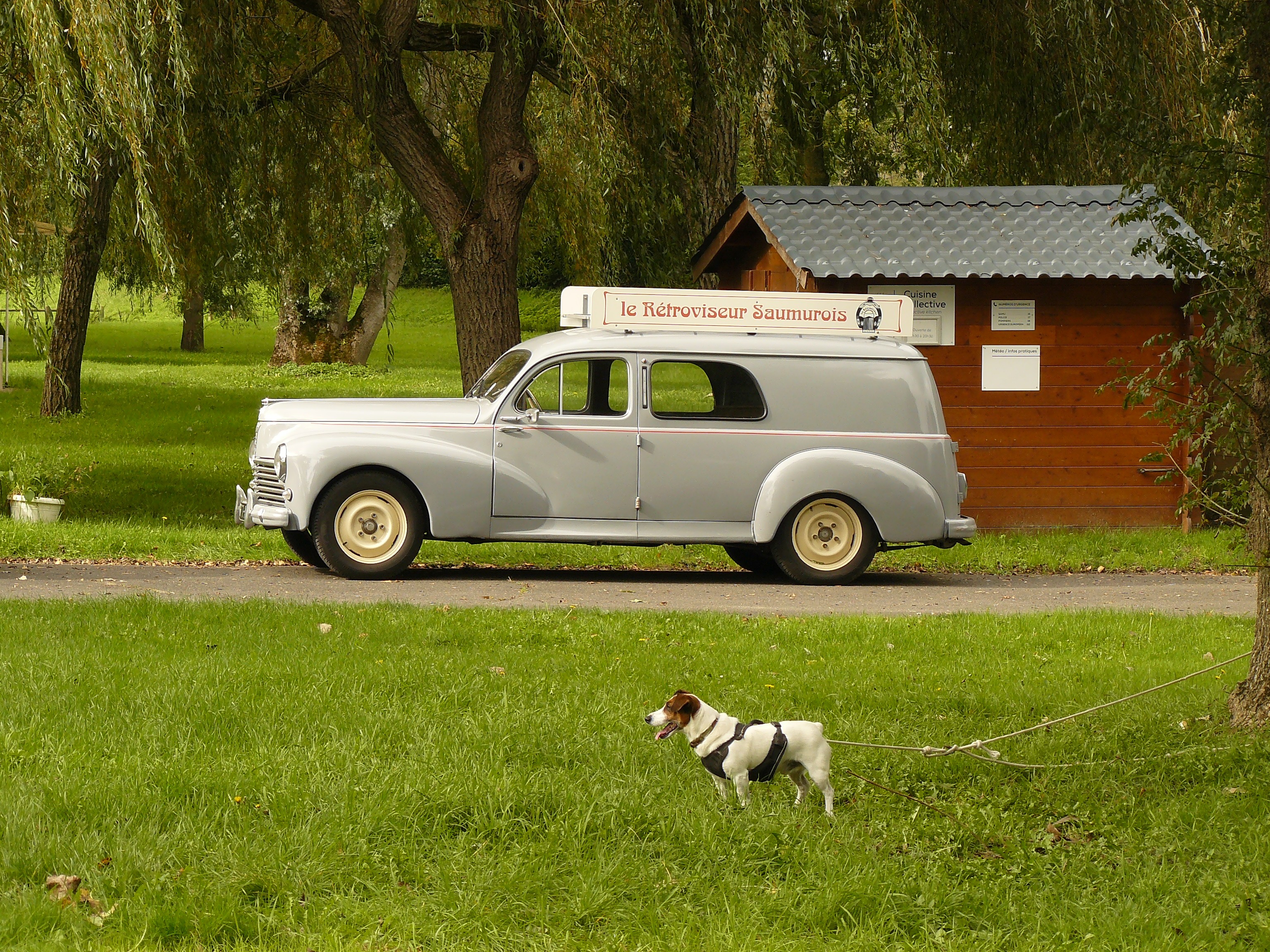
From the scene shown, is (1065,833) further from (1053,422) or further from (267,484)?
(1053,422)

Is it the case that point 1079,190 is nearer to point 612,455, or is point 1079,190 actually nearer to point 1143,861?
point 612,455

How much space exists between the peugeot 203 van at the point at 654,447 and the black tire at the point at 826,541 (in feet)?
0.05

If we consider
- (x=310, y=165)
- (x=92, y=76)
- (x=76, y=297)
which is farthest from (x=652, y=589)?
(x=76, y=297)

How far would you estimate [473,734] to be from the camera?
232 inches

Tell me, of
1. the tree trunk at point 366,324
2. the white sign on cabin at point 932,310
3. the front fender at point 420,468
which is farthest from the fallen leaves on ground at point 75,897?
the tree trunk at point 366,324

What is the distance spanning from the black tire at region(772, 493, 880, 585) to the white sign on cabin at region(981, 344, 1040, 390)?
3528mm

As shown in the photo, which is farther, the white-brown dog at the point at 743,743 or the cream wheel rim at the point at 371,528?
the cream wheel rim at the point at 371,528

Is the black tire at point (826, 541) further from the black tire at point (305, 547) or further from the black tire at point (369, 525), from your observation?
the black tire at point (305, 547)

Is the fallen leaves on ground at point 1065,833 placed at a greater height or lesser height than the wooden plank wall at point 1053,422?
lesser

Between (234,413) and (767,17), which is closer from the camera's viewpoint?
(767,17)

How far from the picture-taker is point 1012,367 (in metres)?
14.7

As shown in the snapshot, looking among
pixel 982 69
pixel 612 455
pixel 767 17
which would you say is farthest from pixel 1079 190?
pixel 612 455

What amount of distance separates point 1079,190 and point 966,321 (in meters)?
1.99

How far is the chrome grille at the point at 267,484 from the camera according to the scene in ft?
37.5
